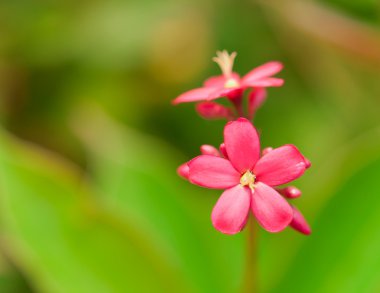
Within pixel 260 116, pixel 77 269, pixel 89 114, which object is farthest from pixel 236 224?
pixel 260 116

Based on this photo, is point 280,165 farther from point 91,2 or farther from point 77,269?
point 91,2

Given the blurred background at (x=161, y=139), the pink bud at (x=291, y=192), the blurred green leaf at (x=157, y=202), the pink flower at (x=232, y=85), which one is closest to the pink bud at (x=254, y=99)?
the pink flower at (x=232, y=85)

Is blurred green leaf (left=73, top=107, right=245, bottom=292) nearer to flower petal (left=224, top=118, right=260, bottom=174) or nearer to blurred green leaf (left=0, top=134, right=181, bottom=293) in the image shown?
blurred green leaf (left=0, top=134, right=181, bottom=293)

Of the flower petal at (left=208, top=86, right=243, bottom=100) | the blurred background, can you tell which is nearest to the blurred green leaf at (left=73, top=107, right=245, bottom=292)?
the blurred background

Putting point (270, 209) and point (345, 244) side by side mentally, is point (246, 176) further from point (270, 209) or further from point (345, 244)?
point (345, 244)

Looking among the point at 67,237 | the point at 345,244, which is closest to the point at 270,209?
the point at 345,244

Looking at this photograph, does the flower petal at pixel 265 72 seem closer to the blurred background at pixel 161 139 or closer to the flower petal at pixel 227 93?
the flower petal at pixel 227 93

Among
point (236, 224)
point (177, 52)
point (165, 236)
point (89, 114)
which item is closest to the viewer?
point (236, 224)
